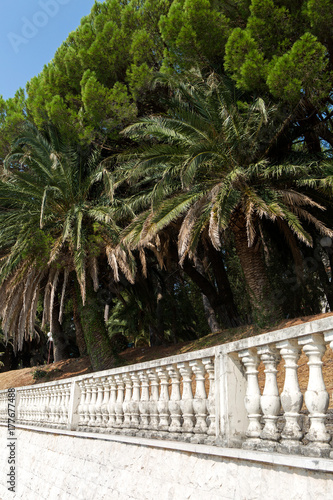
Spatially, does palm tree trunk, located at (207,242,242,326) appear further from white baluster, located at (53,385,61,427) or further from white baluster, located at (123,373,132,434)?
white baluster, located at (123,373,132,434)

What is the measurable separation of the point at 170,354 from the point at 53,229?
5.60m

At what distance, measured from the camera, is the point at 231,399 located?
12.8 ft

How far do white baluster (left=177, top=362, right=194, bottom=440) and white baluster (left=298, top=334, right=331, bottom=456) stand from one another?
1.74 metres

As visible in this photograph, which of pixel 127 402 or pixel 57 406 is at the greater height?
pixel 127 402

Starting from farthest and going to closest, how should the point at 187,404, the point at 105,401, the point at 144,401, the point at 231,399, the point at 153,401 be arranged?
the point at 105,401 → the point at 144,401 → the point at 153,401 → the point at 187,404 → the point at 231,399

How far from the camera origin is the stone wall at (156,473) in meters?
3.05

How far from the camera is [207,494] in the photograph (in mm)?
3781

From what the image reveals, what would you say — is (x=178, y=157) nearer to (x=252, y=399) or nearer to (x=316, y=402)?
(x=252, y=399)

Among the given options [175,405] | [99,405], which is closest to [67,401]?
[99,405]

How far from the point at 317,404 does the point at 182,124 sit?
990cm

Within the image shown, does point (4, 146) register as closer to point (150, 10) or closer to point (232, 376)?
point (150, 10)

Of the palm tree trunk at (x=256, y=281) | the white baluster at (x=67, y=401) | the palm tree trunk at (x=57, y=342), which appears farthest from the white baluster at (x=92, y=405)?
the palm tree trunk at (x=57, y=342)

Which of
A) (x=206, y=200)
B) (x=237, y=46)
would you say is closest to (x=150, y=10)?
(x=237, y=46)

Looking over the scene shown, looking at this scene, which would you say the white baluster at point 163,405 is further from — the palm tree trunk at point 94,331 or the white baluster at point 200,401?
the palm tree trunk at point 94,331
